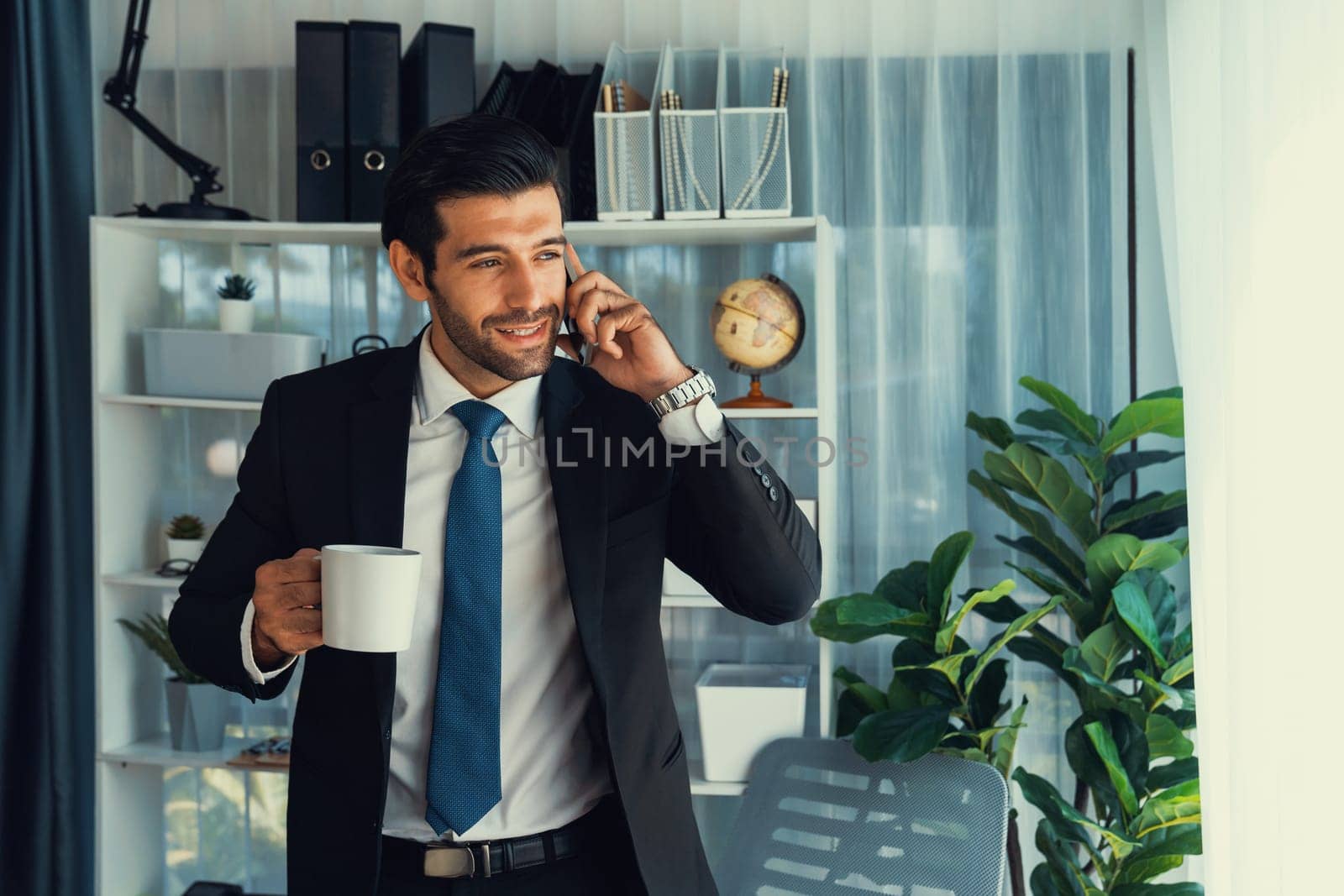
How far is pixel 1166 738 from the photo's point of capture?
1.98 meters

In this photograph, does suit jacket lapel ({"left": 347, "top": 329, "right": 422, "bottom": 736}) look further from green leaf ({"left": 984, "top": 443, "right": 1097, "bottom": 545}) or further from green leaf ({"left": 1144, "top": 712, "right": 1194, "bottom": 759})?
green leaf ({"left": 1144, "top": 712, "right": 1194, "bottom": 759})

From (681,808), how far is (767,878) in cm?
89

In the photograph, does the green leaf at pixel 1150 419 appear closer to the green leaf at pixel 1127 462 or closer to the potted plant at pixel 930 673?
the green leaf at pixel 1127 462

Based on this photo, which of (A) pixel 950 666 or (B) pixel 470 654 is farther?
(A) pixel 950 666

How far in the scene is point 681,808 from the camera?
1.32 meters

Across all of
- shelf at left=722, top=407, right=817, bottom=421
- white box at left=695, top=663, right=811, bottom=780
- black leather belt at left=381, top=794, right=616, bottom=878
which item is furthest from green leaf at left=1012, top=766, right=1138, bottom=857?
black leather belt at left=381, top=794, right=616, bottom=878

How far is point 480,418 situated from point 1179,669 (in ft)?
4.35

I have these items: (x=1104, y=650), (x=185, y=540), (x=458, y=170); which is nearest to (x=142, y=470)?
(x=185, y=540)

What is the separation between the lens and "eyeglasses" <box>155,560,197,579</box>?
251 cm

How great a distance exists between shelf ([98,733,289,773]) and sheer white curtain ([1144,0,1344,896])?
5.92ft

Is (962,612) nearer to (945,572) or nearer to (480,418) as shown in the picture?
(945,572)

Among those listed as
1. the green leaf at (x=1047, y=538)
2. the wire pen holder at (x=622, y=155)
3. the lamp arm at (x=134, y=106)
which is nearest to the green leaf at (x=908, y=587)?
the green leaf at (x=1047, y=538)

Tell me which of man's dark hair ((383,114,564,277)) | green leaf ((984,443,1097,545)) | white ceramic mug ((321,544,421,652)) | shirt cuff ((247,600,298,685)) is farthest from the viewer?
green leaf ((984,443,1097,545))

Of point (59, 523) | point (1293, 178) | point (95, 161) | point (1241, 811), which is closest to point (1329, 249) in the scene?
point (1293, 178)
